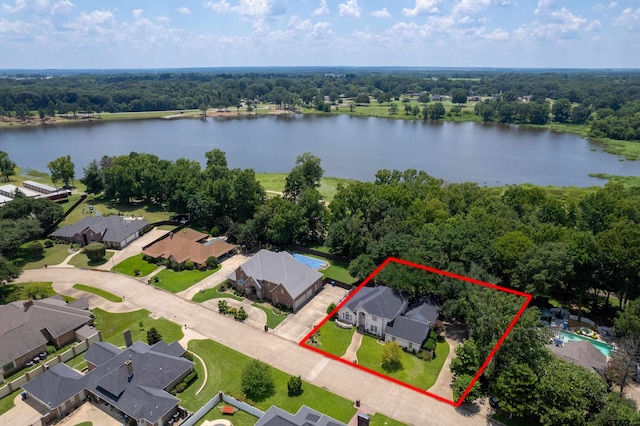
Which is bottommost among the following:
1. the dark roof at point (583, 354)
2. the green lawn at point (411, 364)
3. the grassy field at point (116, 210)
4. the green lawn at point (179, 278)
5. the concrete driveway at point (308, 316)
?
the green lawn at point (411, 364)

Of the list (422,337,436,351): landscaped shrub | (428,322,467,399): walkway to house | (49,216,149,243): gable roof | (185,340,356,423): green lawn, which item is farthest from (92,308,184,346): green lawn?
(428,322,467,399): walkway to house

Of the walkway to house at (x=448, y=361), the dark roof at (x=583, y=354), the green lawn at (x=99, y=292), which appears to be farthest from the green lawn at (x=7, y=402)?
the dark roof at (x=583, y=354)

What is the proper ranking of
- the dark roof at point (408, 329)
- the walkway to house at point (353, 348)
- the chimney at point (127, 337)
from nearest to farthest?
the chimney at point (127, 337)
the walkway to house at point (353, 348)
the dark roof at point (408, 329)

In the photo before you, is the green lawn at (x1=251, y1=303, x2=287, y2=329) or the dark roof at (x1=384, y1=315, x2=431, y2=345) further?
the green lawn at (x1=251, y1=303, x2=287, y2=329)

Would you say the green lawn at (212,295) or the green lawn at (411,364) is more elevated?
the green lawn at (212,295)

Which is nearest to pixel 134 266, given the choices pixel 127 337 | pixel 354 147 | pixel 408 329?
pixel 127 337

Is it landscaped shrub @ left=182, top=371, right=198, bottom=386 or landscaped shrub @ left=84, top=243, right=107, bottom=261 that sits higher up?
landscaped shrub @ left=84, top=243, right=107, bottom=261

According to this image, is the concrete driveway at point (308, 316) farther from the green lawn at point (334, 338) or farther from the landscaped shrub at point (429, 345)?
the landscaped shrub at point (429, 345)

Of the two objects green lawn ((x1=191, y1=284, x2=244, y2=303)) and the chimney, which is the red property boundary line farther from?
the chimney
